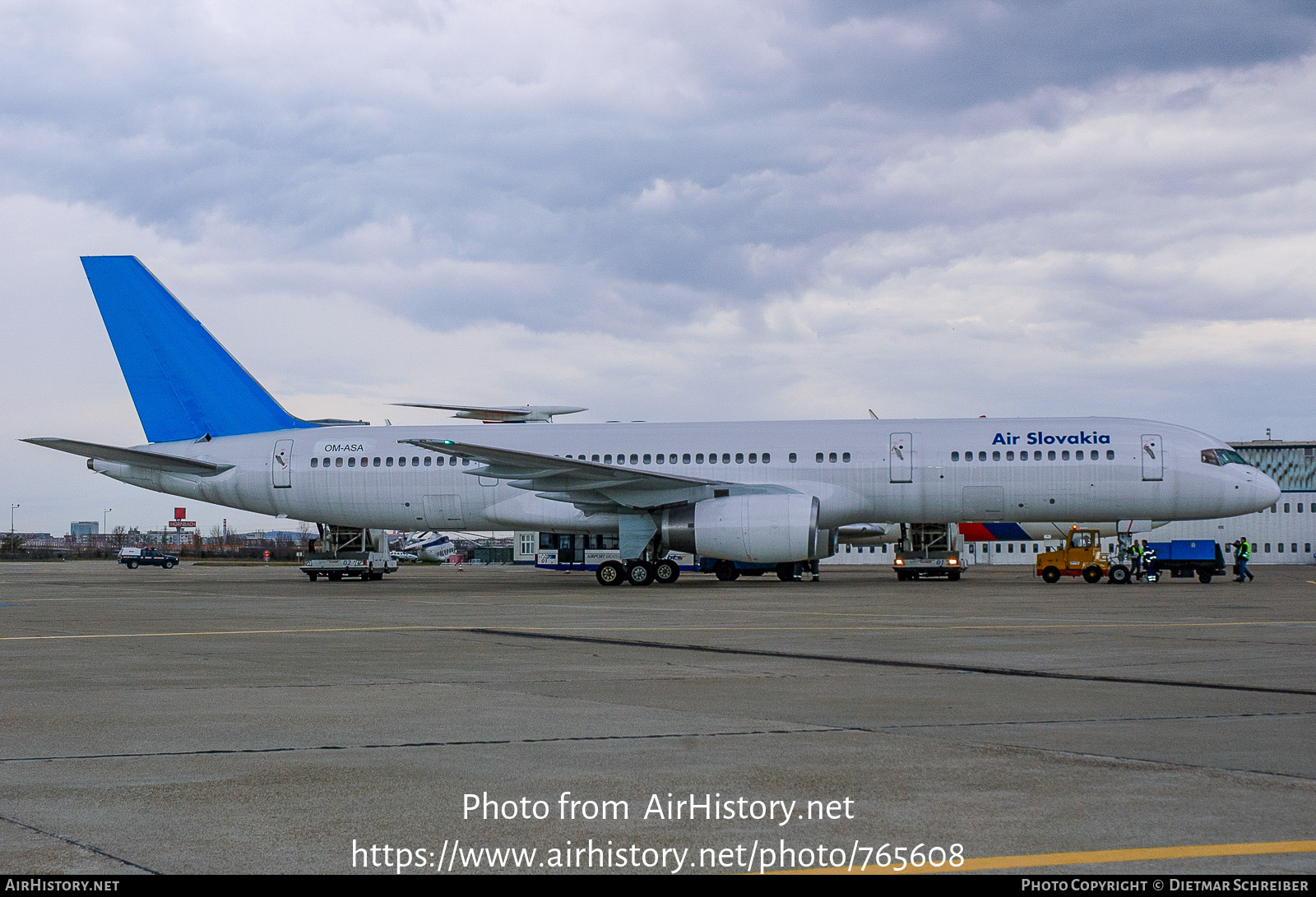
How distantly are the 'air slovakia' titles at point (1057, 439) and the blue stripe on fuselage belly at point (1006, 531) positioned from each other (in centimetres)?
1871

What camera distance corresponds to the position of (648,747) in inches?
240

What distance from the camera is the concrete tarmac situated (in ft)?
13.8

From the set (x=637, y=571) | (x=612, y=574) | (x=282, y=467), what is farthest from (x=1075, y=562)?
(x=282, y=467)

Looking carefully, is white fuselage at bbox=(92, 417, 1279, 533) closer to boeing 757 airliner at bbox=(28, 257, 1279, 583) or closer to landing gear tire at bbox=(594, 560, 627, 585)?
boeing 757 airliner at bbox=(28, 257, 1279, 583)

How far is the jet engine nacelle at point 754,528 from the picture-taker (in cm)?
2628

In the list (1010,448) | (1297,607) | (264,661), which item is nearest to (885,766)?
(264,661)

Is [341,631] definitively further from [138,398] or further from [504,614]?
[138,398]

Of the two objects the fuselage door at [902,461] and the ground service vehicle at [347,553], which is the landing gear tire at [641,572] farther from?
the ground service vehicle at [347,553]

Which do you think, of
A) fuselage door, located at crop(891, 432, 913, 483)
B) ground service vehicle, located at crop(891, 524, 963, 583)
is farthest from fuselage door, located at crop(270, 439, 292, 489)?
ground service vehicle, located at crop(891, 524, 963, 583)

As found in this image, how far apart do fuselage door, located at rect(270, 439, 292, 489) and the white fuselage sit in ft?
0.13

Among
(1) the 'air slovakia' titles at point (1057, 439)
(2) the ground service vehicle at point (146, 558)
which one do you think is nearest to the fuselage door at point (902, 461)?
(1) the 'air slovakia' titles at point (1057, 439)

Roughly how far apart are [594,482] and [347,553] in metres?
11.9

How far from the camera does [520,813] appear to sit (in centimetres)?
463
